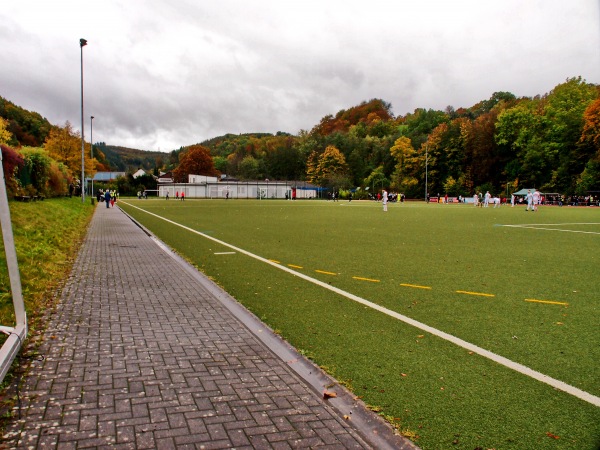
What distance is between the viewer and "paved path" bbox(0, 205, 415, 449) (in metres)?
3.16

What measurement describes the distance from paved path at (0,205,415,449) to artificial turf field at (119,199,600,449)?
0.37m

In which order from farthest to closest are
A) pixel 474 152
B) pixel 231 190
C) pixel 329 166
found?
pixel 329 166
pixel 231 190
pixel 474 152

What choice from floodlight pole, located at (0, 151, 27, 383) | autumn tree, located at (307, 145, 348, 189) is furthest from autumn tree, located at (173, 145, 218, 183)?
floodlight pole, located at (0, 151, 27, 383)

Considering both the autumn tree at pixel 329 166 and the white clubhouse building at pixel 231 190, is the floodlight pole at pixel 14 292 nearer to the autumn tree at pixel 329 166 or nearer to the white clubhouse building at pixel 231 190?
the white clubhouse building at pixel 231 190

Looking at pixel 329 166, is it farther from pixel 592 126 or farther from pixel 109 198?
pixel 109 198

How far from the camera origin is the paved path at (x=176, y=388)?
316 centimetres

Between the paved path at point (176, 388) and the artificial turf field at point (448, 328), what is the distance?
37cm

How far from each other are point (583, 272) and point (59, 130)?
64.9 metres

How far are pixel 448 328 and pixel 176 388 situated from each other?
3.30 m

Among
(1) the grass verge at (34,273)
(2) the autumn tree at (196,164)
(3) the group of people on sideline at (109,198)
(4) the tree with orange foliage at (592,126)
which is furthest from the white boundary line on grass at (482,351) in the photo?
(2) the autumn tree at (196,164)

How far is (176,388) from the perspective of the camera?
3.92m

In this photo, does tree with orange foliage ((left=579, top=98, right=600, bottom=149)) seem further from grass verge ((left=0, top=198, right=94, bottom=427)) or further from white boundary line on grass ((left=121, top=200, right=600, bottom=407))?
white boundary line on grass ((left=121, top=200, right=600, bottom=407))

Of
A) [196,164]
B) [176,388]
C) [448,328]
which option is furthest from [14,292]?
[196,164]

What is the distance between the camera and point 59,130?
6134 centimetres
